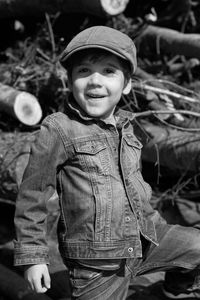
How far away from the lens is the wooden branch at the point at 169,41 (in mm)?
4066

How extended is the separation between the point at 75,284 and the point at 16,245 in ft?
1.01

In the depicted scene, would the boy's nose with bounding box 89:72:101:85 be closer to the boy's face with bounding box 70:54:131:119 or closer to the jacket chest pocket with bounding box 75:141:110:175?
the boy's face with bounding box 70:54:131:119

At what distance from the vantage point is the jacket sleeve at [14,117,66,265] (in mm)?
2021

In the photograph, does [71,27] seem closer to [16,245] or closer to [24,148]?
[24,148]

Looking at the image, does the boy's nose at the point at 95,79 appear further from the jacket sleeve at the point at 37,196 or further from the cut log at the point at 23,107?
the cut log at the point at 23,107

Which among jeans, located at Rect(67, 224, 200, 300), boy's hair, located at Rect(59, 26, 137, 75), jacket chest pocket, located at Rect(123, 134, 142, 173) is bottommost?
jeans, located at Rect(67, 224, 200, 300)

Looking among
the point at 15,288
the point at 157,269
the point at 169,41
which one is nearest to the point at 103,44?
the point at 157,269

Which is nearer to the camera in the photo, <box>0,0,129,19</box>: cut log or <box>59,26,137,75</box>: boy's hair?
<box>59,26,137,75</box>: boy's hair

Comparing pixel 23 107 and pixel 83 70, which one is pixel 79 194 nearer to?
pixel 83 70

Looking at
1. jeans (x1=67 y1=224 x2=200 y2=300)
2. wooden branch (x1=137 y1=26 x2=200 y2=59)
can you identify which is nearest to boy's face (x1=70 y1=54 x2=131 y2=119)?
jeans (x1=67 y1=224 x2=200 y2=300)

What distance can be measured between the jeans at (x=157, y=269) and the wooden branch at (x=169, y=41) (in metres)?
1.98

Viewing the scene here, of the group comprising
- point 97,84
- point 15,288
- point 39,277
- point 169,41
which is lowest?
point 15,288

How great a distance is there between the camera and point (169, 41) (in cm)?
429

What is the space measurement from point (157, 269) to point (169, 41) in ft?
7.69
